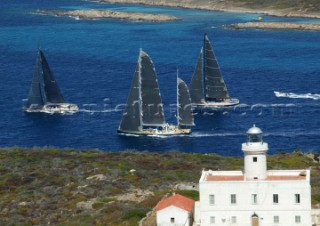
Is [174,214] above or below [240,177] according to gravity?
below

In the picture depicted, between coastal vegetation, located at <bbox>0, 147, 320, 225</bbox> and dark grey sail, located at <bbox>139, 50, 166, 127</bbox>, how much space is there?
24.9 meters

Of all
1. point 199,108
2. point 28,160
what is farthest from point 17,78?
point 28,160

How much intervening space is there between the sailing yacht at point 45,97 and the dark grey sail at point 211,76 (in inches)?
785

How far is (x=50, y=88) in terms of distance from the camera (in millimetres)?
144875

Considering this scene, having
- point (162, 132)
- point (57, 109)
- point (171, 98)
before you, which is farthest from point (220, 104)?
point (57, 109)

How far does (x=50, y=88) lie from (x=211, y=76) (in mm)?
23247

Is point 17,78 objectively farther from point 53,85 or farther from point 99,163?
point 99,163

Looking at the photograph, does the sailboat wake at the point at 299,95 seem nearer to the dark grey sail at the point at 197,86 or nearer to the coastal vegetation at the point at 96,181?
the dark grey sail at the point at 197,86

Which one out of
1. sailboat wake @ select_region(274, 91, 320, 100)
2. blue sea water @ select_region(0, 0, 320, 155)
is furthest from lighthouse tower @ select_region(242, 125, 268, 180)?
sailboat wake @ select_region(274, 91, 320, 100)

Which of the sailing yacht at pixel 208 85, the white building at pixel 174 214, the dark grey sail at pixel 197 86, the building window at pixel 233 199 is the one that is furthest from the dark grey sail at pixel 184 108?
the building window at pixel 233 199

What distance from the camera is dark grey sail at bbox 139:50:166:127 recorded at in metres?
128

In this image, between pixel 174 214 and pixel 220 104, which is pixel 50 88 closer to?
pixel 220 104

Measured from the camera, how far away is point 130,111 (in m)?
127

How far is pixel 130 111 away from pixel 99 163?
3389cm
